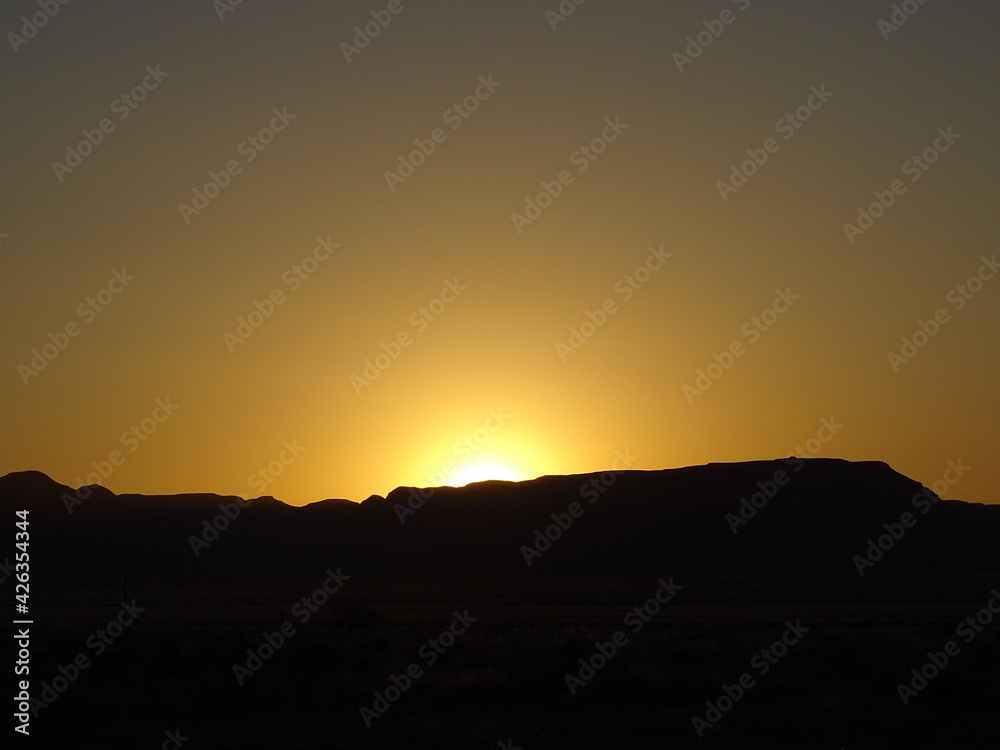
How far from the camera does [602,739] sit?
57.1 ft

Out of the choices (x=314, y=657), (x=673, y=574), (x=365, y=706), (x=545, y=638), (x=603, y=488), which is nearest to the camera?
(x=365, y=706)

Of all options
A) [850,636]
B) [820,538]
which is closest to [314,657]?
[850,636]

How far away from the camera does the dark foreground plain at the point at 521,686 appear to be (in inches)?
699

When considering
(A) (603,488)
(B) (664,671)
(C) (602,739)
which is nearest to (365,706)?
(C) (602,739)

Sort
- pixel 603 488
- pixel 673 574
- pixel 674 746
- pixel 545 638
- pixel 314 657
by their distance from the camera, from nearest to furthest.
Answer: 1. pixel 674 746
2. pixel 314 657
3. pixel 545 638
4. pixel 673 574
5. pixel 603 488

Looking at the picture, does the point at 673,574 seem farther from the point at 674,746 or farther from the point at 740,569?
the point at 674,746

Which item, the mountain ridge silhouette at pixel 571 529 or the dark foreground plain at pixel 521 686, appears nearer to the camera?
the dark foreground plain at pixel 521 686

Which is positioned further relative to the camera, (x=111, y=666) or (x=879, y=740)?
(x=111, y=666)

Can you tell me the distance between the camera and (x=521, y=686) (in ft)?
72.1

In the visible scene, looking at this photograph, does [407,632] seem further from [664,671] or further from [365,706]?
[365,706]

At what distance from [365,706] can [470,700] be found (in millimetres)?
2082

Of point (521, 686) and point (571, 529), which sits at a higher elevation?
point (571, 529)

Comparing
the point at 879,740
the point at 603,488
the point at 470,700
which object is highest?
the point at 603,488

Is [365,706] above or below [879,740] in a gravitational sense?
above
